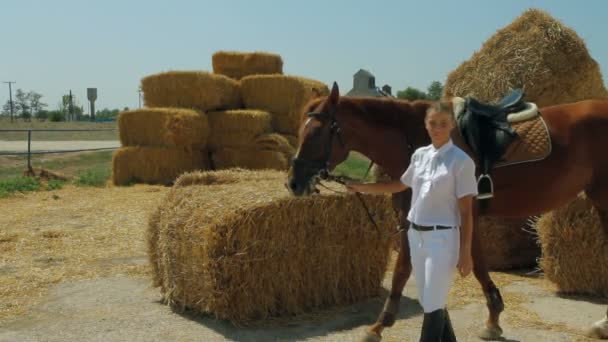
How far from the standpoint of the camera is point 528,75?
6.71m

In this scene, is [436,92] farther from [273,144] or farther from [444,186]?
[444,186]

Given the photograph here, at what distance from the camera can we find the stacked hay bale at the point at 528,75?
21.5 ft

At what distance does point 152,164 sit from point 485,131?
10312mm

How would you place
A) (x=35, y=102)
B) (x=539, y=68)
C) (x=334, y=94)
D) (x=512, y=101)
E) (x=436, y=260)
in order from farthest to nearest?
(x=35, y=102)
(x=539, y=68)
(x=512, y=101)
(x=334, y=94)
(x=436, y=260)

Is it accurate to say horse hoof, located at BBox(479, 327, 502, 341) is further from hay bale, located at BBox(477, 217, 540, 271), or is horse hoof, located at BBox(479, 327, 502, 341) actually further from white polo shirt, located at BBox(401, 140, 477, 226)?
hay bale, located at BBox(477, 217, 540, 271)

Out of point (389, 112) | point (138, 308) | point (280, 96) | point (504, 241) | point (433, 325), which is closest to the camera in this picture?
point (433, 325)

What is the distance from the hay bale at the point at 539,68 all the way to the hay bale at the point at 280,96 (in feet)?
23.8

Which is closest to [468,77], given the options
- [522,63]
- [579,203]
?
[522,63]

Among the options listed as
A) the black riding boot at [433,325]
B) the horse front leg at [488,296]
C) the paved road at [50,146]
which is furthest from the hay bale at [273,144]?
the paved road at [50,146]

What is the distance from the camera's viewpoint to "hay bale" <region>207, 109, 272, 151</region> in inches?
532

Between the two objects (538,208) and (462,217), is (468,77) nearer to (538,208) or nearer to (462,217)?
(538,208)

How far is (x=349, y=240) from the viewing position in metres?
5.19

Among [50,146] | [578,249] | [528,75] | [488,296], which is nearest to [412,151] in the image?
[488,296]

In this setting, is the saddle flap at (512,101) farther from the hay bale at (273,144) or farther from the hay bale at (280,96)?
the hay bale at (280,96)
